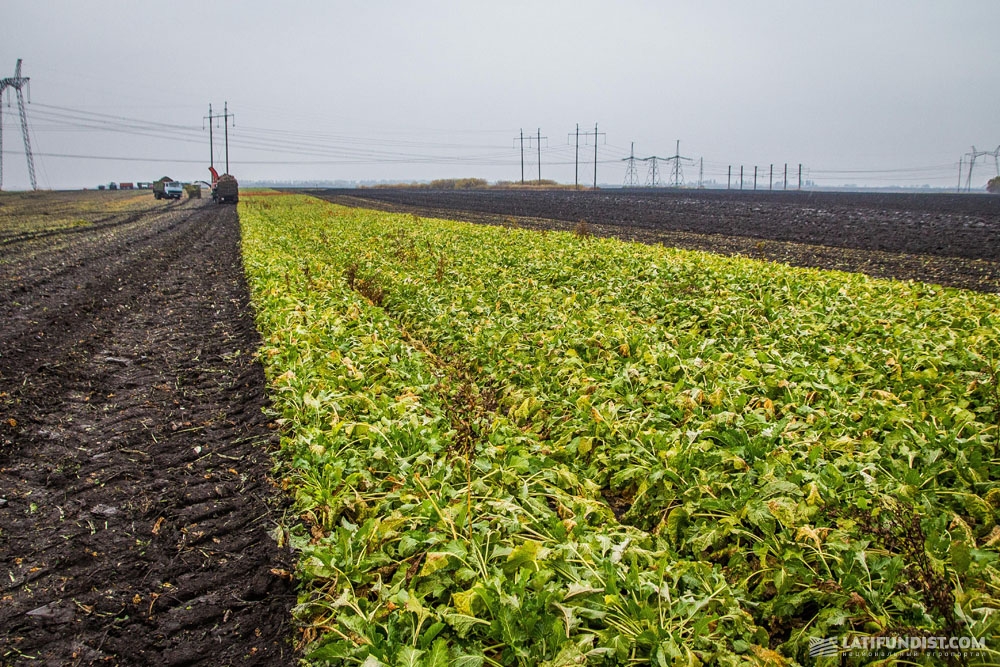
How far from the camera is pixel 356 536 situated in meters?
3.43

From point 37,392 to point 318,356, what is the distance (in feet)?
9.63

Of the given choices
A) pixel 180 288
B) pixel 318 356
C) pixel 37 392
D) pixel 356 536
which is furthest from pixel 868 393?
pixel 180 288

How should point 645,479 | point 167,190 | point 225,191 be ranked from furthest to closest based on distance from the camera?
point 167,190 → point 225,191 → point 645,479

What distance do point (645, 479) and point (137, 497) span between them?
3685 millimetres

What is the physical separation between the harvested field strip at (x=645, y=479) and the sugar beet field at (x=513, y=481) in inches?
0.9

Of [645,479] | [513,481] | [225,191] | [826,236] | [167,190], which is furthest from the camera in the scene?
[167,190]

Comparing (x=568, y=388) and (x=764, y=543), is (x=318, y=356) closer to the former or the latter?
(x=568, y=388)

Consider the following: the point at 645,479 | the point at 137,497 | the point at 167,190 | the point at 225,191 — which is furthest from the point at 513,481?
the point at 167,190

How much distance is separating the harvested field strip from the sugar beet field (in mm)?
24

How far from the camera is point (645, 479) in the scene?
431 cm

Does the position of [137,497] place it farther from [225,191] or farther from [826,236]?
[225,191]

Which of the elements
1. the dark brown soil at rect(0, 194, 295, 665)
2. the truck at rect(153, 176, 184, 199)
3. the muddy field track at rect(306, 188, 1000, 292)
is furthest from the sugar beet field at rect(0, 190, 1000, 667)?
the truck at rect(153, 176, 184, 199)

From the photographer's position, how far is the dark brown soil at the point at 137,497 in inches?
119

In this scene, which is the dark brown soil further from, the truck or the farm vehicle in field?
the truck
